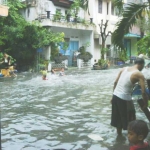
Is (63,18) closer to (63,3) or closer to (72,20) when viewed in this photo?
(72,20)

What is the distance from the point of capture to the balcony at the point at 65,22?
23.4 m

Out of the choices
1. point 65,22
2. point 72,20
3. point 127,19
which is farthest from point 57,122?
point 72,20

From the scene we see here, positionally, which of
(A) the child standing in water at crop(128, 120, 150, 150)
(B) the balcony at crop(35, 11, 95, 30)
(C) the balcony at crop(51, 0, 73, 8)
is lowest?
(A) the child standing in water at crop(128, 120, 150, 150)

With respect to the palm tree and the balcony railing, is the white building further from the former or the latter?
the palm tree

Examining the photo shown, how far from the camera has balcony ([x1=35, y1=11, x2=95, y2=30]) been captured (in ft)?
76.8

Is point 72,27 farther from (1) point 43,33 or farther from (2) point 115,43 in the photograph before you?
(2) point 115,43

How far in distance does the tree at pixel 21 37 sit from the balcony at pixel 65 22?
56.3 inches

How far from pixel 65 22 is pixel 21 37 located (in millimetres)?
5439

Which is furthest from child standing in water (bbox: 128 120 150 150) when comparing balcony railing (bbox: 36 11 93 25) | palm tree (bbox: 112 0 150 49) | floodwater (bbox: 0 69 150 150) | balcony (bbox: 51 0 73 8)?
balcony (bbox: 51 0 73 8)

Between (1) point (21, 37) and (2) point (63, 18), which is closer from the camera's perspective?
(1) point (21, 37)

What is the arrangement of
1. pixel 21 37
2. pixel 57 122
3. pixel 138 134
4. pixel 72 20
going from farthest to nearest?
pixel 72 20
pixel 21 37
pixel 57 122
pixel 138 134

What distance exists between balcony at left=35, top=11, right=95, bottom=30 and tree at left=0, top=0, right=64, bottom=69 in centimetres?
143

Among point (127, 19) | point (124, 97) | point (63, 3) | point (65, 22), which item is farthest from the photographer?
point (63, 3)

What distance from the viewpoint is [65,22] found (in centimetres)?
2494
